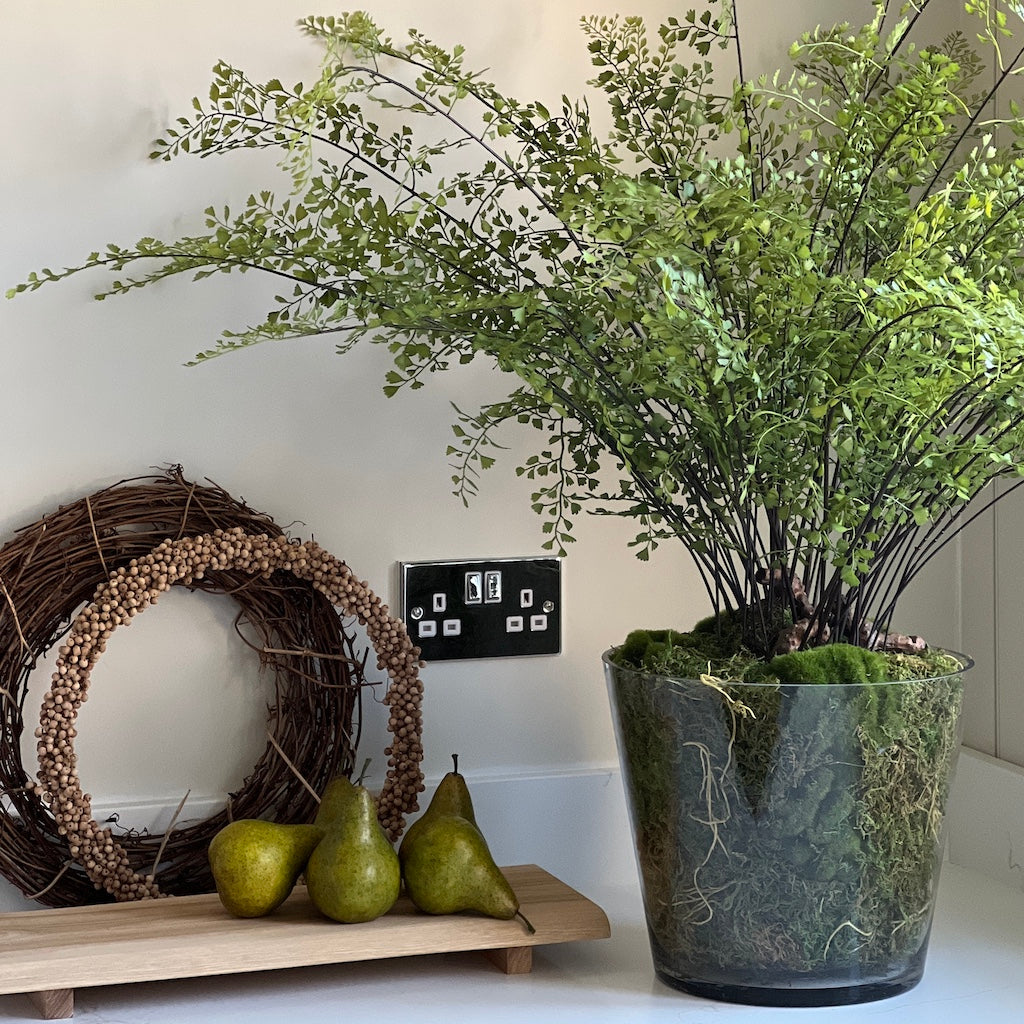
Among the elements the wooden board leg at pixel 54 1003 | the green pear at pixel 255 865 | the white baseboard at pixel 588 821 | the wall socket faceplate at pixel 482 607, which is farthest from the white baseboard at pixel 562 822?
the wooden board leg at pixel 54 1003

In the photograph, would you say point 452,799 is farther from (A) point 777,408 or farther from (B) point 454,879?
(A) point 777,408

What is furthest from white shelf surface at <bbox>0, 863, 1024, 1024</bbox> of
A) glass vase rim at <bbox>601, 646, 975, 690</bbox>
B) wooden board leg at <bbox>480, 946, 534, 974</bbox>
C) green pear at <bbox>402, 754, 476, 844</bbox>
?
glass vase rim at <bbox>601, 646, 975, 690</bbox>

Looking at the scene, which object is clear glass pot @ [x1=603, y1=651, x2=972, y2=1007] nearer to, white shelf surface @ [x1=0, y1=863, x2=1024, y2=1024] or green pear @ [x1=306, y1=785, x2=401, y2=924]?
white shelf surface @ [x1=0, y1=863, x2=1024, y2=1024]

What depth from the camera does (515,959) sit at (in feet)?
3.60

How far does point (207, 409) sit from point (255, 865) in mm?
433

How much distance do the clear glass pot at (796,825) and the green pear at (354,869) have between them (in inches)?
8.6

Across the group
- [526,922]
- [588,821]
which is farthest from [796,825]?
[588,821]

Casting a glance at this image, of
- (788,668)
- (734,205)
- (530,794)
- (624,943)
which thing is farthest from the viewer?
(530,794)

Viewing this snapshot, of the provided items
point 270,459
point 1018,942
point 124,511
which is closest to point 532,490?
point 270,459

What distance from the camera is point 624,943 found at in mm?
1184

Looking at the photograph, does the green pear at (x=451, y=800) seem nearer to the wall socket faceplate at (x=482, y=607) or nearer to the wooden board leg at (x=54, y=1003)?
the wall socket faceplate at (x=482, y=607)

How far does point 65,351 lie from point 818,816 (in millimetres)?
771

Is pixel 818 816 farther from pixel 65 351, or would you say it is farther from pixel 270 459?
pixel 65 351

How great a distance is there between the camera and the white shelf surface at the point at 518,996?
3.34ft
